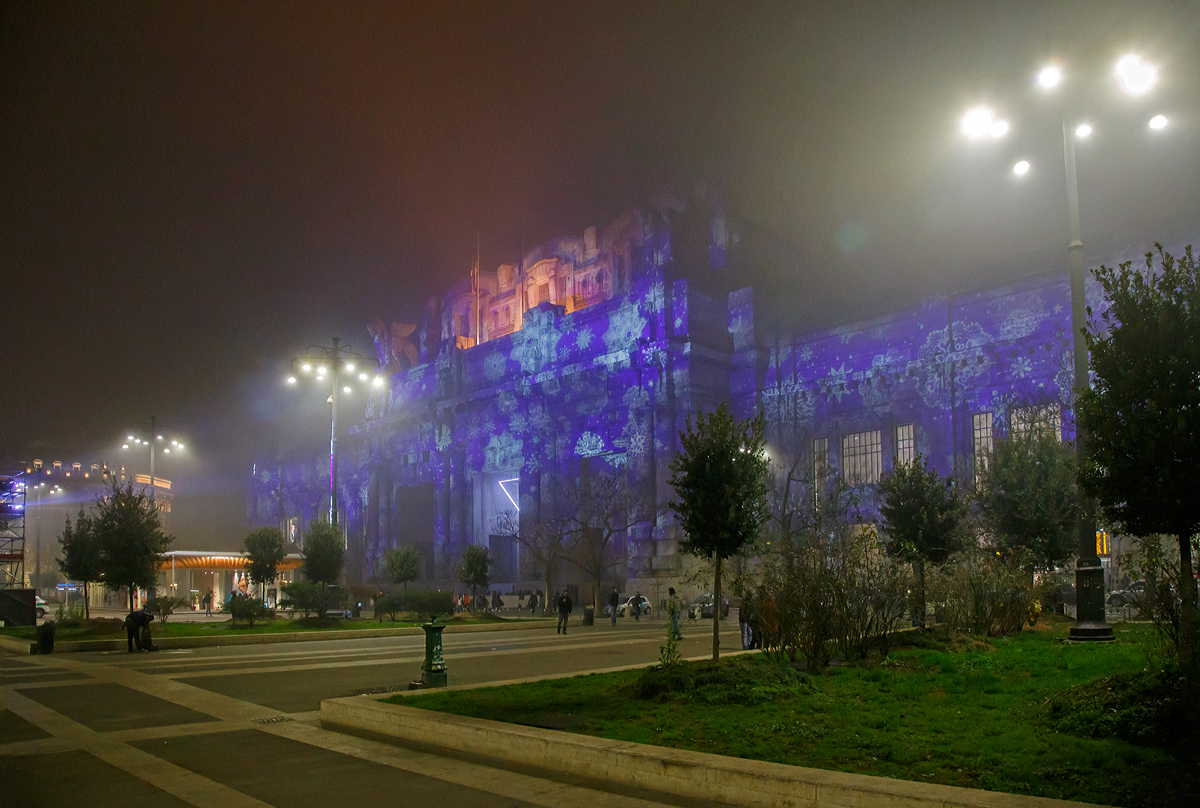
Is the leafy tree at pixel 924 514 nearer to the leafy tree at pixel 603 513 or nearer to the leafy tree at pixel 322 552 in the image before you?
the leafy tree at pixel 322 552

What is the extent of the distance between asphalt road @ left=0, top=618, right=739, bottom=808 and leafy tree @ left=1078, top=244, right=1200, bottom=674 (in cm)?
549

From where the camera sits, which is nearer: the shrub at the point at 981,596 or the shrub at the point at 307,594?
the shrub at the point at 981,596

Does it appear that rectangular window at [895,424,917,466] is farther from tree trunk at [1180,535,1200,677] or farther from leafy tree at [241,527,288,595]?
tree trunk at [1180,535,1200,677]

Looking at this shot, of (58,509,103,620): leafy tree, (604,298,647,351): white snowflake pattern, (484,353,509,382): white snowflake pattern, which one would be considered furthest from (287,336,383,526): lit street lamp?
(484,353,509,382): white snowflake pattern

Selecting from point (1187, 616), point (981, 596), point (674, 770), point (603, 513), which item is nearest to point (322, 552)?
point (603, 513)

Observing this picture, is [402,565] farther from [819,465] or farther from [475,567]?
[819,465]

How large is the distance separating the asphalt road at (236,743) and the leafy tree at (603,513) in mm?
37829

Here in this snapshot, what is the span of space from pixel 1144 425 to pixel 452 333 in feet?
285

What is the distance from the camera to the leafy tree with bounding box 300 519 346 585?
34469 mm

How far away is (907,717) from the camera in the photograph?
8.48 meters

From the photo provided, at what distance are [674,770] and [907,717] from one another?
292 cm

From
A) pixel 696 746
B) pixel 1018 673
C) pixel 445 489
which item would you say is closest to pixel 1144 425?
pixel 1018 673

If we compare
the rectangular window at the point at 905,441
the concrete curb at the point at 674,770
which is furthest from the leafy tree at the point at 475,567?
the concrete curb at the point at 674,770

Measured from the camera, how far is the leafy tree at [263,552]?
37.7 m
